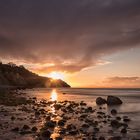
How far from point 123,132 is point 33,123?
11.7 meters

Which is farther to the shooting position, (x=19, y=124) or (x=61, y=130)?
(x=19, y=124)

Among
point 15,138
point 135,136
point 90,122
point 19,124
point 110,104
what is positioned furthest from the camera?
point 110,104

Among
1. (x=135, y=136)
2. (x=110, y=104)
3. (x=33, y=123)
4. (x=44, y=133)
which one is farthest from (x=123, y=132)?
(x=110, y=104)

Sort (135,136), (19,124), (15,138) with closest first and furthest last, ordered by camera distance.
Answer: (15,138), (135,136), (19,124)

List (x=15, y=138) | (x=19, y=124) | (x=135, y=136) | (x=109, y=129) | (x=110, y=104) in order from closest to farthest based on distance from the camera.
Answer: (x=15, y=138) → (x=135, y=136) → (x=109, y=129) → (x=19, y=124) → (x=110, y=104)

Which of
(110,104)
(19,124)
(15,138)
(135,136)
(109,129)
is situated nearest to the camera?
(15,138)

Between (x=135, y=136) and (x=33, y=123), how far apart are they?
13275 mm

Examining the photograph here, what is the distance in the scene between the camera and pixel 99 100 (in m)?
Answer: 70.9

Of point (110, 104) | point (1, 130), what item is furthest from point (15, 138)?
point (110, 104)

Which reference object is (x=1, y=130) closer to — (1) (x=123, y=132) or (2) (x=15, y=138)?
(2) (x=15, y=138)

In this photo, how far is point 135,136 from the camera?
2706cm

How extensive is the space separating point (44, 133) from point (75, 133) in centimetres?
340

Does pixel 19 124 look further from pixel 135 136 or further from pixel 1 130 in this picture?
pixel 135 136

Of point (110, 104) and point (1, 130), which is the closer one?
point (1, 130)
